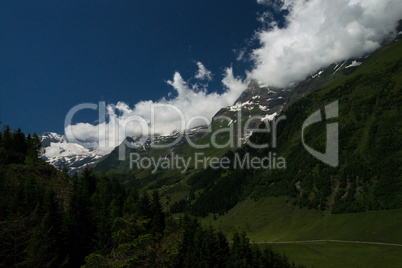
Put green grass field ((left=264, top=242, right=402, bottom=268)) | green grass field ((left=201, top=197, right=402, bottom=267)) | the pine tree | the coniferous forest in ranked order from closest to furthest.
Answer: the coniferous forest
the pine tree
green grass field ((left=264, top=242, right=402, bottom=268))
green grass field ((left=201, top=197, right=402, bottom=267))

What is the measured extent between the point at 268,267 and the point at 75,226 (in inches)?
2516

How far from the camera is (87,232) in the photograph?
4956 centimetres

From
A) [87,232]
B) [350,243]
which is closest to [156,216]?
[87,232]

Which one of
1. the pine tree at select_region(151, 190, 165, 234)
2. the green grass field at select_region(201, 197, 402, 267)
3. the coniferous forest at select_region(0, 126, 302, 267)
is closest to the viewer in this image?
the coniferous forest at select_region(0, 126, 302, 267)

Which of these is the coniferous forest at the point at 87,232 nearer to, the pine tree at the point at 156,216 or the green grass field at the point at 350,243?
the pine tree at the point at 156,216

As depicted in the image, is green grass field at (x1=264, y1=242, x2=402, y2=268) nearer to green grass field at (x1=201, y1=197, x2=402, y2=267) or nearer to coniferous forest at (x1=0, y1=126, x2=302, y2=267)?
green grass field at (x1=201, y1=197, x2=402, y2=267)

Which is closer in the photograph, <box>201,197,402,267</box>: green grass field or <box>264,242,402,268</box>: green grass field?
<box>264,242,402,268</box>: green grass field

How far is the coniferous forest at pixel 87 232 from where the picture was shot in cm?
1312

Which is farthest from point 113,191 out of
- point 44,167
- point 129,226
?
point 129,226

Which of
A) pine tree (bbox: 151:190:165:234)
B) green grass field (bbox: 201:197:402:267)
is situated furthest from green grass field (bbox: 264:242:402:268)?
pine tree (bbox: 151:190:165:234)

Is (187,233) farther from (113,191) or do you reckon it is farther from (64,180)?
(64,180)

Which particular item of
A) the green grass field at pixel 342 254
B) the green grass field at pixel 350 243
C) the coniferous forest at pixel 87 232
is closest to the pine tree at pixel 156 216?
the coniferous forest at pixel 87 232

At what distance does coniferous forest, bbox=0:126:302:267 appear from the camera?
43.0 feet

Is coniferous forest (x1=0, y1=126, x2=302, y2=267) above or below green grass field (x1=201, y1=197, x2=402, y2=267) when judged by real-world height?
above
